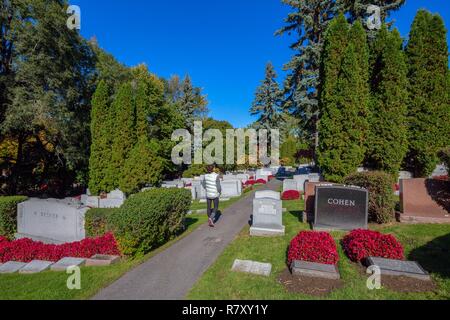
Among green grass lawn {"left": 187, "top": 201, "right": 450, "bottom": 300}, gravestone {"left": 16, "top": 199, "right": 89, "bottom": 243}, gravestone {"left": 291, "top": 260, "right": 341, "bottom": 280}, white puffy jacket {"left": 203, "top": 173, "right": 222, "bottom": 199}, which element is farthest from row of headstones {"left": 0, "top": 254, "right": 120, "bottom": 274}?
gravestone {"left": 291, "top": 260, "right": 341, "bottom": 280}

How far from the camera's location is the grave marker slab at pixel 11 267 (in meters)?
6.13

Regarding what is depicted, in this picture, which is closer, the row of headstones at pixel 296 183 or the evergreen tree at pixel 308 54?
the row of headstones at pixel 296 183

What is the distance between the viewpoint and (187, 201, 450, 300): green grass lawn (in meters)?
4.35

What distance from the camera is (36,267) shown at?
6.12 meters

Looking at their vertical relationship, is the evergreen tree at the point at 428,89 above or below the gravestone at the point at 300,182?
above

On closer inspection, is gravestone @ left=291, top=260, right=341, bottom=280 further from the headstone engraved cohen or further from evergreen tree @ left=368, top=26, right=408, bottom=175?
evergreen tree @ left=368, top=26, right=408, bottom=175

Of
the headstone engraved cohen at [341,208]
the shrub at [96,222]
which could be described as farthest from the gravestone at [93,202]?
Result: the headstone engraved cohen at [341,208]

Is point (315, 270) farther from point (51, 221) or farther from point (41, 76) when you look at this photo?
point (41, 76)

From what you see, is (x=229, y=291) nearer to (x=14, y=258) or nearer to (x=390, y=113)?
(x=14, y=258)

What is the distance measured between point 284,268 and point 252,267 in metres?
0.79

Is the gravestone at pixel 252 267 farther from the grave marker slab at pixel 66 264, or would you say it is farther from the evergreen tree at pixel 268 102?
the evergreen tree at pixel 268 102

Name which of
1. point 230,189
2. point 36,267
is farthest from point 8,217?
point 230,189

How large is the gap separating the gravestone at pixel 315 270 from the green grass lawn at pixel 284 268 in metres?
0.27

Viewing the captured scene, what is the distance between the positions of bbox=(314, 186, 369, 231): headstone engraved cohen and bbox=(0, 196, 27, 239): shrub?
40.6 feet
